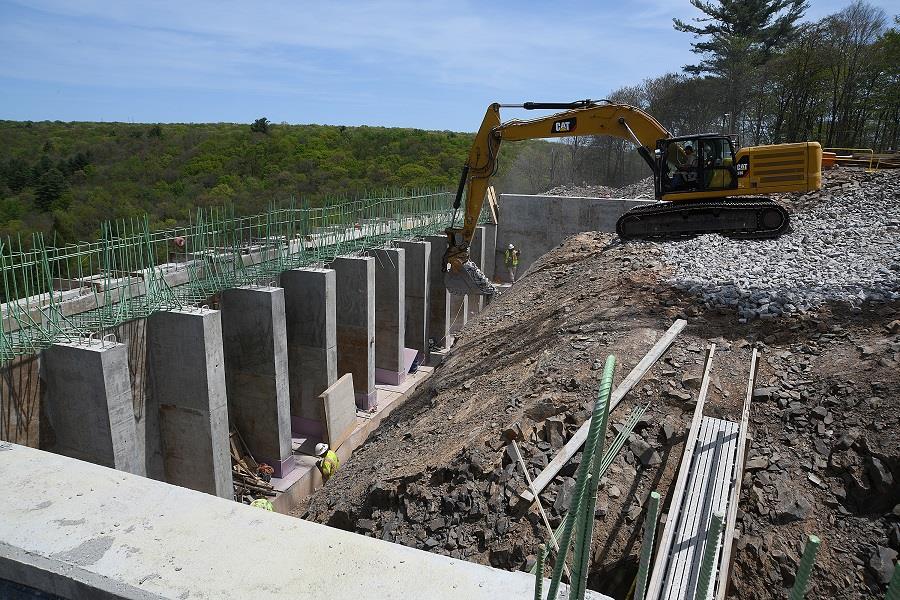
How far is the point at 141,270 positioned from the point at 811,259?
12354 mm

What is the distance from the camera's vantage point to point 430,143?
185 ft

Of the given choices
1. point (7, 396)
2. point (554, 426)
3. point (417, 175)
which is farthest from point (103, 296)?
point (417, 175)

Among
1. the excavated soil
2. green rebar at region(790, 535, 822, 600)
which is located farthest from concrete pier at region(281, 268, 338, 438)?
green rebar at region(790, 535, 822, 600)

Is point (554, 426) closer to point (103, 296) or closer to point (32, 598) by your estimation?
point (32, 598)

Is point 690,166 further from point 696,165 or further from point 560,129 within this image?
point 560,129

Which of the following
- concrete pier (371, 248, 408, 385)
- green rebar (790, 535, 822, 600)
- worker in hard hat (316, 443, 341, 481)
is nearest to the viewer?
green rebar (790, 535, 822, 600)

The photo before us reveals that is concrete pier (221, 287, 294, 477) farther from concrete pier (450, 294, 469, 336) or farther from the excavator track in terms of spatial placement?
concrete pier (450, 294, 469, 336)

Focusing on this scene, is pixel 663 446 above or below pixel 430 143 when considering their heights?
below

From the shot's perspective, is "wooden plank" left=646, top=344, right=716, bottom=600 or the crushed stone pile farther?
the crushed stone pile

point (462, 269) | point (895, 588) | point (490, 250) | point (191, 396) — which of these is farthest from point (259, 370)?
point (490, 250)

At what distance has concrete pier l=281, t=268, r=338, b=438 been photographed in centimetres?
1326

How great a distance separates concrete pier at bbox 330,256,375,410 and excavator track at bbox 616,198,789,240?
6324mm

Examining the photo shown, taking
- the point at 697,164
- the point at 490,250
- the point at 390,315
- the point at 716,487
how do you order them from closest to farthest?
the point at 716,487
the point at 697,164
the point at 390,315
the point at 490,250

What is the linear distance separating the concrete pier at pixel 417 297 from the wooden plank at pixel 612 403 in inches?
401
